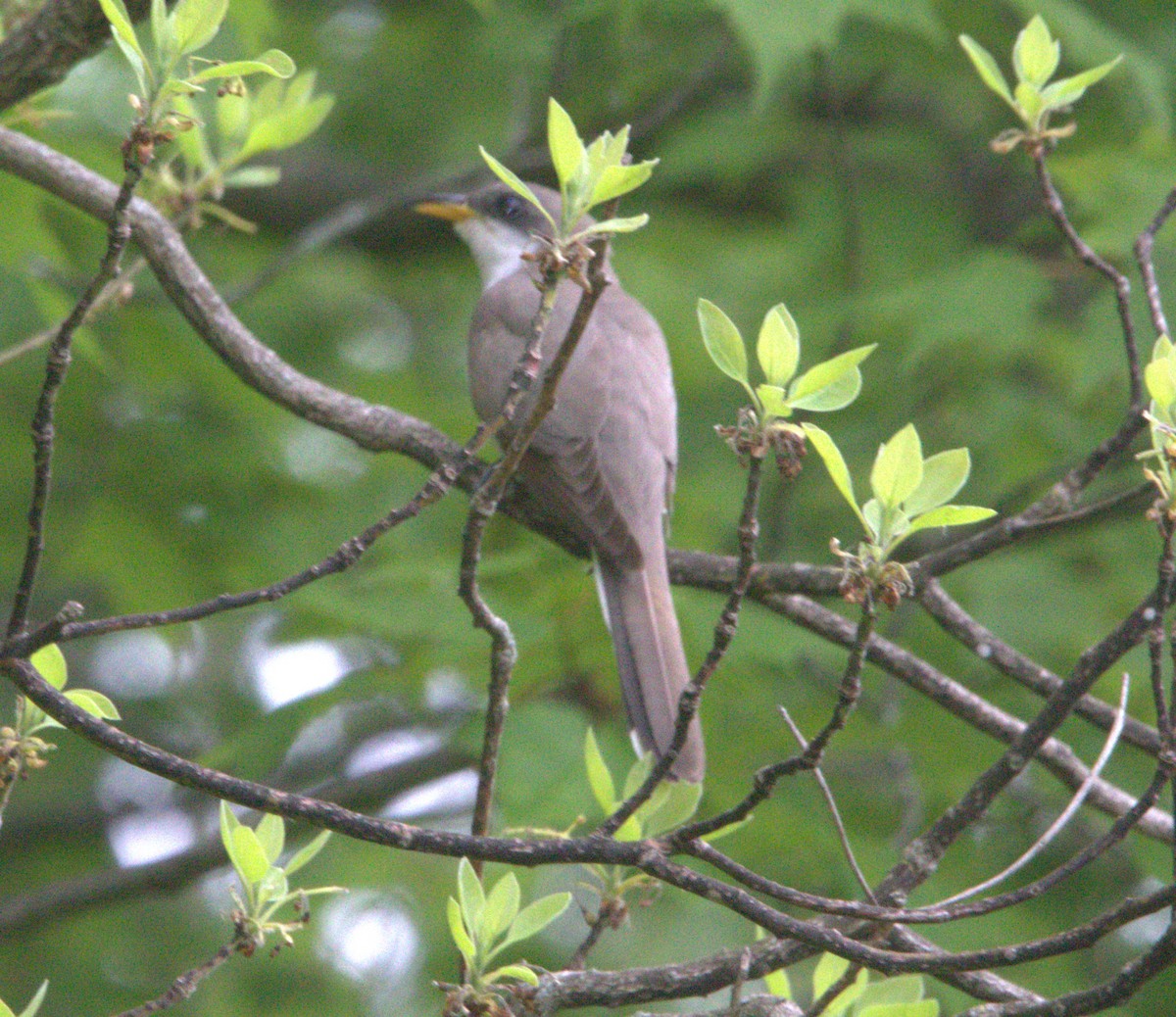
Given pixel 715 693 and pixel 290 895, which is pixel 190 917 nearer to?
pixel 715 693

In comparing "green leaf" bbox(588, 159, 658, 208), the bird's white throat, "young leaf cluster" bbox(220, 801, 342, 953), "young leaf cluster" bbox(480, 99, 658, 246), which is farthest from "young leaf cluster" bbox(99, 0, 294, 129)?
the bird's white throat

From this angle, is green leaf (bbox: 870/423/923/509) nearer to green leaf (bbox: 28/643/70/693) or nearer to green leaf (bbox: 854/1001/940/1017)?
green leaf (bbox: 854/1001/940/1017)

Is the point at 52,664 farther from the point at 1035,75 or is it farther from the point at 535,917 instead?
the point at 1035,75

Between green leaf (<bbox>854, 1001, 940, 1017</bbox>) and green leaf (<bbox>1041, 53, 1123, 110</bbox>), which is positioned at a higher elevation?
green leaf (<bbox>1041, 53, 1123, 110</bbox>)

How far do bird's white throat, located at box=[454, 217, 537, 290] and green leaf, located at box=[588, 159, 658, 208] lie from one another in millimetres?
3759

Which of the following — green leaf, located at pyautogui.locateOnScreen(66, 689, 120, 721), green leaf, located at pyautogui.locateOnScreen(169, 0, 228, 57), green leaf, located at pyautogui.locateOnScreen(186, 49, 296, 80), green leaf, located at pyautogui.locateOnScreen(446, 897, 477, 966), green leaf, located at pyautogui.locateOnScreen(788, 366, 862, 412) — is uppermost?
green leaf, located at pyautogui.locateOnScreen(169, 0, 228, 57)

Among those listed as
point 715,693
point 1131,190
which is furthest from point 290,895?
point 1131,190

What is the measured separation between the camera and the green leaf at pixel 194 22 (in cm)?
211

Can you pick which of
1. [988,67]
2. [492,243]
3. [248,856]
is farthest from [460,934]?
[492,243]

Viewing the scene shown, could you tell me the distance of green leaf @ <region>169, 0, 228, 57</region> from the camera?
211cm

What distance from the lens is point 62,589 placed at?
22.8 feet

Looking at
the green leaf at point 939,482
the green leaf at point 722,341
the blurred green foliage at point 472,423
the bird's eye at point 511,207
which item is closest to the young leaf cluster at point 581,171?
the green leaf at point 722,341

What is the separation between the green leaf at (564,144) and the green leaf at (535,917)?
1.13 metres

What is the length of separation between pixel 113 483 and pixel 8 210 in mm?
2036
